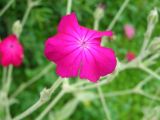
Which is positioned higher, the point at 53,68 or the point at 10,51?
the point at 53,68

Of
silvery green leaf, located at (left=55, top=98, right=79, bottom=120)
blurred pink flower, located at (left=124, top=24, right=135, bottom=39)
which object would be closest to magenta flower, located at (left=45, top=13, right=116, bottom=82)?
silvery green leaf, located at (left=55, top=98, right=79, bottom=120)

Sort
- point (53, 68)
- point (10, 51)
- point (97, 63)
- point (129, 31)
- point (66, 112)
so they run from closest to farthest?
point (97, 63)
point (10, 51)
point (66, 112)
point (53, 68)
point (129, 31)

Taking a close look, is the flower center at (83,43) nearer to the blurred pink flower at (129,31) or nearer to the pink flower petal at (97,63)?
the pink flower petal at (97,63)

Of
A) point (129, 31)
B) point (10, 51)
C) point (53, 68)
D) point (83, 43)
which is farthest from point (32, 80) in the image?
point (83, 43)

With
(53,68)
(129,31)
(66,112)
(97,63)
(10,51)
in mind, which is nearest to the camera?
(97,63)

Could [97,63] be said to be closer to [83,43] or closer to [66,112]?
[83,43]

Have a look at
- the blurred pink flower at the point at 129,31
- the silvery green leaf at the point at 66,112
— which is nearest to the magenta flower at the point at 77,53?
the silvery green leaf at the point at 66,112
